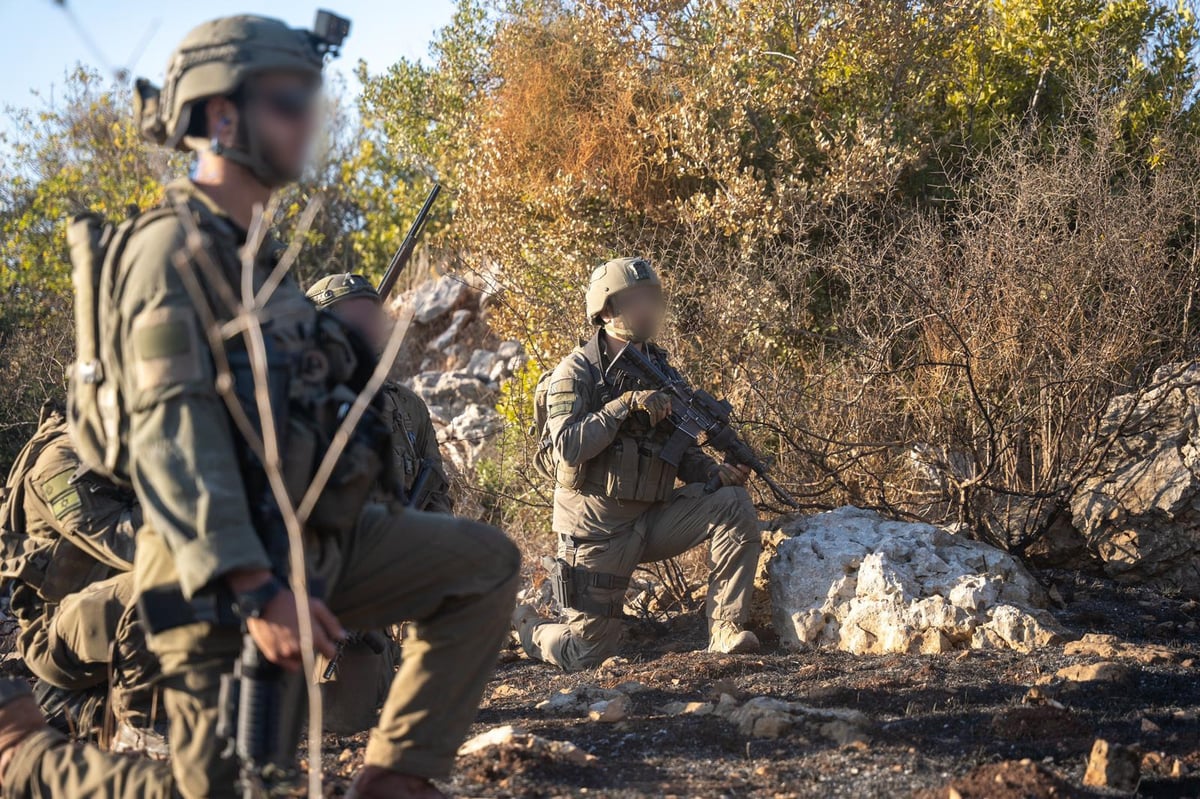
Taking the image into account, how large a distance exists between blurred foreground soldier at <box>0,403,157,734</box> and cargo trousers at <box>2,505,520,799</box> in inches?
30.8

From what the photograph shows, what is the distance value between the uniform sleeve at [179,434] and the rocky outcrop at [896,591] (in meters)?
3.87

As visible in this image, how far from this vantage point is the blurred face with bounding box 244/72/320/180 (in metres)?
2.74

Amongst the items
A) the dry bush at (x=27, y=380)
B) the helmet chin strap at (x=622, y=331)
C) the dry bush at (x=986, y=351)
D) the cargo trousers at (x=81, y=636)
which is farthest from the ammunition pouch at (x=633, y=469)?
the dry bush at (x=27, y=380)

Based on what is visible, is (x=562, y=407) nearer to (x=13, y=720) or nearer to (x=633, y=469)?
(x=633, y=469)

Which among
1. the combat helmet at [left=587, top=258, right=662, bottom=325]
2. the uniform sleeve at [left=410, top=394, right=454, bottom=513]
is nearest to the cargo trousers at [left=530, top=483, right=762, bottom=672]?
the uniform sleeve at [left=410, top=394, right=454, bottom=513]

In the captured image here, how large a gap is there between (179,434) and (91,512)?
1548mm

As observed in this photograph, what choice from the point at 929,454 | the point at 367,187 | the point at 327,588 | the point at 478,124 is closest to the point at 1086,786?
the point at 327,588

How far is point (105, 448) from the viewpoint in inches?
109

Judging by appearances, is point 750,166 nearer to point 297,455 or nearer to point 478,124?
point 478,124

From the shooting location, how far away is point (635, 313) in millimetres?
6172

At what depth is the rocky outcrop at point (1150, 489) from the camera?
671cm

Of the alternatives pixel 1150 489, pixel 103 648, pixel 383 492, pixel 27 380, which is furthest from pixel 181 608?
pixel 27 380

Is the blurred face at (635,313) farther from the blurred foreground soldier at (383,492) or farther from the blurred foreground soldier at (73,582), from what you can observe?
the blurred foreground soldier at (73,582)

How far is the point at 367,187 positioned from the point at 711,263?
799 cm
